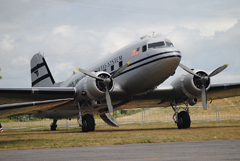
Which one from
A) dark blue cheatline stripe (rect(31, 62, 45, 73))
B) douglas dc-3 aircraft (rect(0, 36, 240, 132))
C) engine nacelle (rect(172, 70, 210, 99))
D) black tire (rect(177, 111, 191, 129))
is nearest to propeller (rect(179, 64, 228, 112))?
douglas dc-3 aircraft (rect(0, 36, 240, 132))

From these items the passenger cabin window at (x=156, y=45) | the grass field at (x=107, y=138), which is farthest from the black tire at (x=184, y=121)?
the passenger cabin window at (x=156, y=45)

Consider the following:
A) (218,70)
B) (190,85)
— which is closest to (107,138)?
(190,85)

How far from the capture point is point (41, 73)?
99.4 ft

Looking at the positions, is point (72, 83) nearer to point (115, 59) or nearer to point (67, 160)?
point (115, 59)

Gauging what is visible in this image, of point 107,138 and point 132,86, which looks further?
point 132,86

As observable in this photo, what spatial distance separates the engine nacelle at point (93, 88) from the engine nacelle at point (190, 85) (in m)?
4.91

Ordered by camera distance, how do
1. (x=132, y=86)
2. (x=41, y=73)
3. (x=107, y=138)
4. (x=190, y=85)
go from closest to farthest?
1. (x=107, y=138)
2. (x=132, y=86)
3. (x=190, y=85)
4. (x=41, y=73)

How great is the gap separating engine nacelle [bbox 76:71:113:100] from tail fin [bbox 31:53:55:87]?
8.94 m

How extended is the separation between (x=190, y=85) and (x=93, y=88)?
6.29 m

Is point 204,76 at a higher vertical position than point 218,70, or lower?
lower

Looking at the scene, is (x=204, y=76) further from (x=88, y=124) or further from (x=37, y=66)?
(x=37, y=66)

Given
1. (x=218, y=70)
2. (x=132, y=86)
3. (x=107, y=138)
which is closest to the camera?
(x=107, y=138)

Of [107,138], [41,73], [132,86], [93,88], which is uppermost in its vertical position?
[41,73]

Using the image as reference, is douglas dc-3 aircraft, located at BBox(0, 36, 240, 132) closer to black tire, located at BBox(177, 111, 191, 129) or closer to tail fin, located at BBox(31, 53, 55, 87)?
black tire, located at BBox(177, 111, 191, 129)
